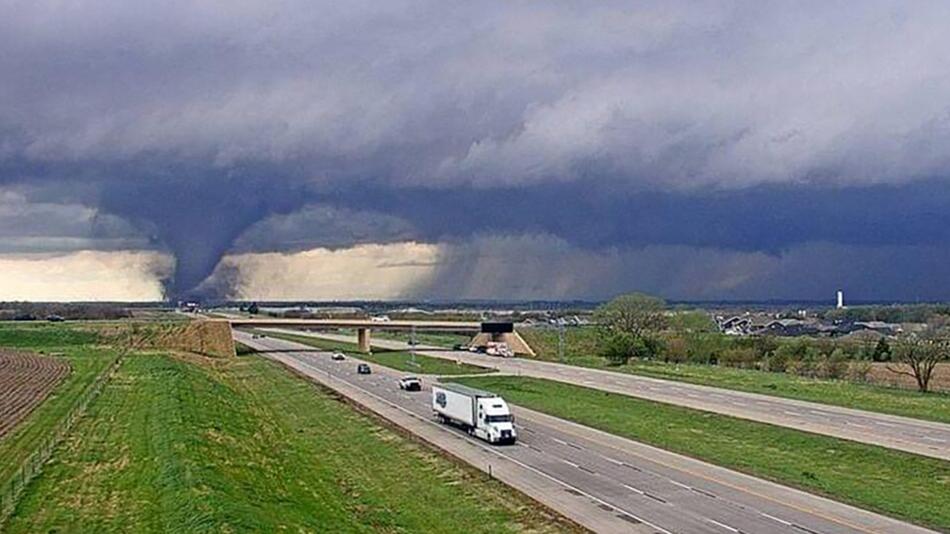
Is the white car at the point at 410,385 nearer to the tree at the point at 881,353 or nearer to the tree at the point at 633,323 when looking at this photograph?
the tree at the point at 633,323

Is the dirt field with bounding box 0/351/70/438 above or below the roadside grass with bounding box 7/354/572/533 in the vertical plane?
above

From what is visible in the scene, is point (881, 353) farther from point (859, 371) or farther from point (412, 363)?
point (412, 363)

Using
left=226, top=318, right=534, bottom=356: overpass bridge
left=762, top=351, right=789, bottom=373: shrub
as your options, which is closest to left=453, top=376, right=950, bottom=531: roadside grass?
left=762, top=351, right=789, bottom=373: shrub

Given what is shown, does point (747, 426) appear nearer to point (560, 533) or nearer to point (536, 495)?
point (536, 495)

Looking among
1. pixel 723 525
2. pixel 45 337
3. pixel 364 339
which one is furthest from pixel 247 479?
pixel 45 337

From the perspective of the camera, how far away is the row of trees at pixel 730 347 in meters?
125

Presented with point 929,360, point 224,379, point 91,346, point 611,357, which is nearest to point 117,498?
point 224,379

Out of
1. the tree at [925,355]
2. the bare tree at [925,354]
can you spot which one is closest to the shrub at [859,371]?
the bare tree at [925,354]

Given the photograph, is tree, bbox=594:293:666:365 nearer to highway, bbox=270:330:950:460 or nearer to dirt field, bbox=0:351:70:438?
highway, bbox=270:330:950:460

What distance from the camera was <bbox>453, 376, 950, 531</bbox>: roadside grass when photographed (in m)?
46.8

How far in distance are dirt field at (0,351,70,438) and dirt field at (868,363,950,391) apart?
8031 centimetres

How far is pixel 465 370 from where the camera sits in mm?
128750

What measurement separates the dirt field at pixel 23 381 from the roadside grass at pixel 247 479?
196 inches

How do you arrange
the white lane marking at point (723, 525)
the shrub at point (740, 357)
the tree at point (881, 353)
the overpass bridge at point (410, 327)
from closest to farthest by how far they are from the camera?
the white lane marking at point (723, 525)
the tree at point (881, 353)
the shrub at point (740, 357)
the overpass bridge at point (410, 327)
